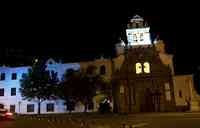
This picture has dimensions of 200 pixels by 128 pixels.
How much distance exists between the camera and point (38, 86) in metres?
63.8

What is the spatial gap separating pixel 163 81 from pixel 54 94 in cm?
1958

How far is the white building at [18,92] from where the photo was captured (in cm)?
6538

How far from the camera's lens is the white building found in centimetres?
6538

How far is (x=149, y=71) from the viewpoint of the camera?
2429 inches

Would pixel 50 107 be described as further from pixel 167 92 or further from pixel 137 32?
pixel 167 92

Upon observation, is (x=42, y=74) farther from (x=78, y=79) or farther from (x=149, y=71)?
(x=149, y=71)

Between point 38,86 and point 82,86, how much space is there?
8611 millimetres

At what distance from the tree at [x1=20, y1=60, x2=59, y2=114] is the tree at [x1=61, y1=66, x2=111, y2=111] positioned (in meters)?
2.42

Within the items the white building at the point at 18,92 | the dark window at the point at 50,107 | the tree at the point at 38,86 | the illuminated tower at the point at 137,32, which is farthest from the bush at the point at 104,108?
the illuminated tower at the point at 137,32

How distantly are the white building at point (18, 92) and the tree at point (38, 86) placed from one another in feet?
6.35

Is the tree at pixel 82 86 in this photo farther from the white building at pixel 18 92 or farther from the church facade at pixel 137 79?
the white building at pixel 18 92

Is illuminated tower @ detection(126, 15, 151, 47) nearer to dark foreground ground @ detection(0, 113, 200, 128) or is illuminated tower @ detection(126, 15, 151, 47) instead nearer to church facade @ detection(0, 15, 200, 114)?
church facade @ detection(0, 15, 200, 114)

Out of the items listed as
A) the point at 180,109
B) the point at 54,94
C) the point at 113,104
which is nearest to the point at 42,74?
the point at 54,94

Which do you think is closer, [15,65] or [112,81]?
[112,81]
